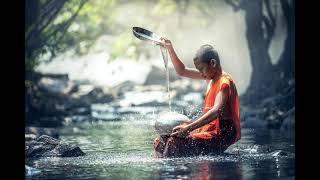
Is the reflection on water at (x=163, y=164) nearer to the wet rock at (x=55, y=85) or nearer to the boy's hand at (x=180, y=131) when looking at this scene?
the boy's hand at (x=180, y=131)

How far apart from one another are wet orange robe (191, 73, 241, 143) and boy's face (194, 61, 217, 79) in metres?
0.10

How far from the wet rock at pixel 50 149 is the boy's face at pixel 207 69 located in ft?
5.70

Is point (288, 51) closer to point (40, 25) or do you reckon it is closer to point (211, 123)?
point (40, 25)

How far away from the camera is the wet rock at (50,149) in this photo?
821cm

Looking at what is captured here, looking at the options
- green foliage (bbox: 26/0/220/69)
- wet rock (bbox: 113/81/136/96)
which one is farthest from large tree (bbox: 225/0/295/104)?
wet rock (bbox: 113/81/136/96)

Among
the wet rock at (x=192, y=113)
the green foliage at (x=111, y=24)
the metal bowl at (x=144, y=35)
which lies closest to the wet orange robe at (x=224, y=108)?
the metal bowl at (x=144, y=35)

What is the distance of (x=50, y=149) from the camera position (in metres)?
8.28

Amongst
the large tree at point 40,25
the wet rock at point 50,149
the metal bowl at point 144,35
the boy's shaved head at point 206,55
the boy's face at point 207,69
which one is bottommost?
the wet rock at point 50,149

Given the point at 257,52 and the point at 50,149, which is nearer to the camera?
the point at 50,149

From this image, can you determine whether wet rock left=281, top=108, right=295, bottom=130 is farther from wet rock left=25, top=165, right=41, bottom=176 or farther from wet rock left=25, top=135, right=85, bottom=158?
wet rock left=25, top=165, right=41, bottom=176

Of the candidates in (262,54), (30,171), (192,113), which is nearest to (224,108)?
(30,171)

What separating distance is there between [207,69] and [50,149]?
2017 millimetres
